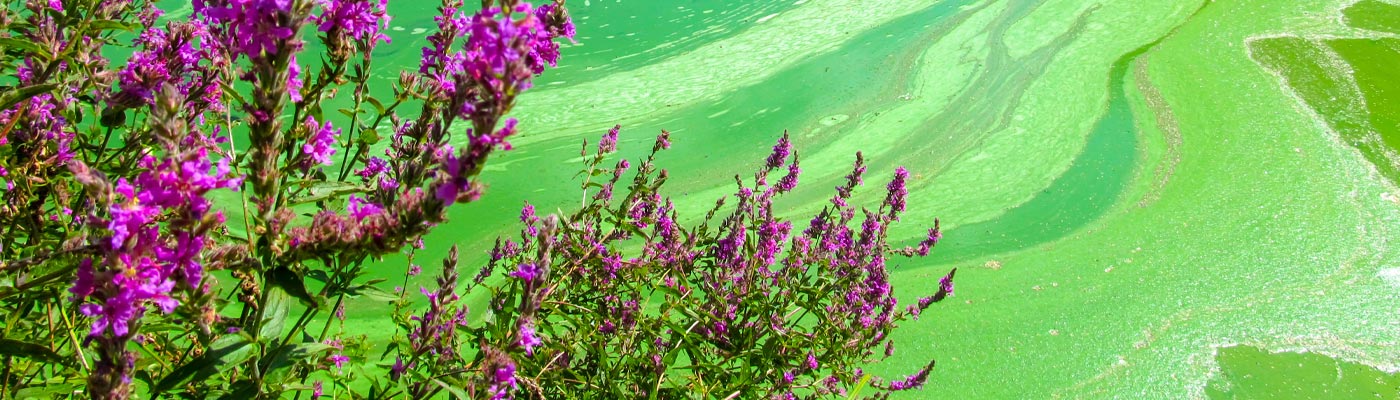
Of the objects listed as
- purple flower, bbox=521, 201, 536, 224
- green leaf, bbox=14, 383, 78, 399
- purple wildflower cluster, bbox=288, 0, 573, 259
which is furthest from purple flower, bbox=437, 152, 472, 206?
purple flower, bbox=521, 201, 536, 224

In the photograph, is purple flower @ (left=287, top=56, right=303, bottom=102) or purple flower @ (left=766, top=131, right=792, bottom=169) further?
purple flower @ (left=766, top=131, right=792, bottom=169)

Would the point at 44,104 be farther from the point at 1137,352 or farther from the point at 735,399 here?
the point at 1137,352

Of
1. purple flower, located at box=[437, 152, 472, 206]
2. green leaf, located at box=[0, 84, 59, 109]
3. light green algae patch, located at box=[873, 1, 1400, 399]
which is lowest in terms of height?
light green algae patch, located at box=[873, 1, 1400, 399]

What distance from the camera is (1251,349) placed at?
183cm

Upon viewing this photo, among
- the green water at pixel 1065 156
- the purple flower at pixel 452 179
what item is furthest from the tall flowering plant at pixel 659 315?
the green water at pixel 1065 156

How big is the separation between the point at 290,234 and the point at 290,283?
0.04 meters

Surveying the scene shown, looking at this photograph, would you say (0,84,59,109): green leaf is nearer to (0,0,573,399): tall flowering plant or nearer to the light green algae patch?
(0,0,573,399): tall flowering plant

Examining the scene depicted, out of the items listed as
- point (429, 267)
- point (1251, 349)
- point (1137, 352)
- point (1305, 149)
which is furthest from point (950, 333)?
point (1305, 149)

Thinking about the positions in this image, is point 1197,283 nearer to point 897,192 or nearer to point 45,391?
point 897,192

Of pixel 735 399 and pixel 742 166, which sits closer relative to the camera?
pixel 735 399

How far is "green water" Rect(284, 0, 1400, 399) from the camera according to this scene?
1.84m

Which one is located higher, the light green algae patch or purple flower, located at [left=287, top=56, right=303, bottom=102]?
purple flower, located at [left=287, top=56, right=303, bottom=102]

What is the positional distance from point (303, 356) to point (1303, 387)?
6.13 ft

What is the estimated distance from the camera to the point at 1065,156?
8.19ft
